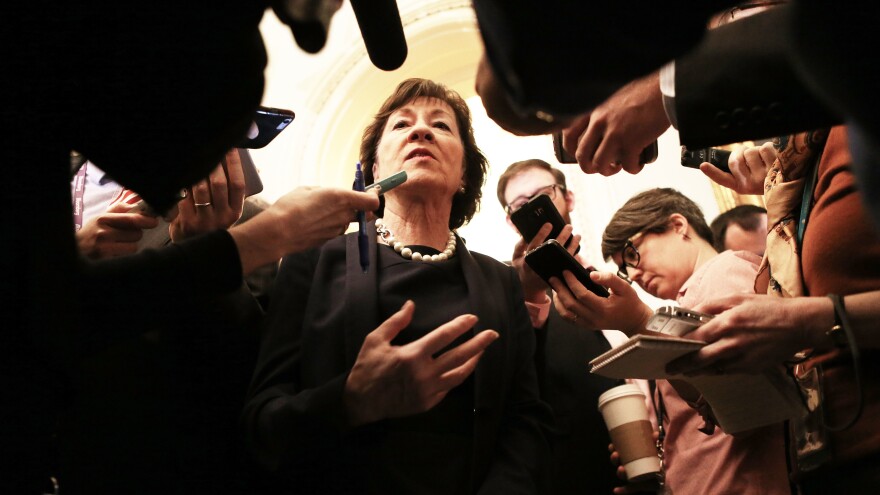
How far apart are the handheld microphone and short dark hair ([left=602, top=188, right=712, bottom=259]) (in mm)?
1612

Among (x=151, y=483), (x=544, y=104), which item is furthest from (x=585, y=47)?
(x=151, y=483)

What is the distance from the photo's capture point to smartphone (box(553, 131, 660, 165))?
4.09ft

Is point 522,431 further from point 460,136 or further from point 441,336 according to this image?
point 460,136

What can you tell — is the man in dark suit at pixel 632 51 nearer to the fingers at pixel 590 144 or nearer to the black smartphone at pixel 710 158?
the fingers at pixel 590 144

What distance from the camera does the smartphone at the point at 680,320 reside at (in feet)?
4.18

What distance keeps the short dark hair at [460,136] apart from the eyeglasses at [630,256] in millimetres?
569

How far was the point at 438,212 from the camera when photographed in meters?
1.88

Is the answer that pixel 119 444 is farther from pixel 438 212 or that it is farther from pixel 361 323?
pixel 438 212

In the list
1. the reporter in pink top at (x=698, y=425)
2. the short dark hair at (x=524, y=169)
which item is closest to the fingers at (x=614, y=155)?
the reporter in pink top at (x=698, y=425)

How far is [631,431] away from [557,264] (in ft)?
1.50

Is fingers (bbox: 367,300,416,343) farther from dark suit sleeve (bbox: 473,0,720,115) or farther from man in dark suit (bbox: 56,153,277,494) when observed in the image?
dark suit sleeve (bbox: 473,0,720,115)

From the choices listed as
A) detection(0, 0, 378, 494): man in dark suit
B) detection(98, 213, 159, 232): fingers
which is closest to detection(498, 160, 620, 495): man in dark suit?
detection(98, 213, 159, 232): fingers

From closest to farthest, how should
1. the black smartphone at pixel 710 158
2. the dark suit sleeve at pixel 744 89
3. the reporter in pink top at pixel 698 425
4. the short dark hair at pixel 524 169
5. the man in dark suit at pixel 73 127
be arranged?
the man in dark suit at pixel 73 127 < the dark suit sleeve at pixel 744 89 < the reporter in pink top at pixel 698 425 < the black smartphone at pixel 710 158 < the short dark hair at pixel 524 169

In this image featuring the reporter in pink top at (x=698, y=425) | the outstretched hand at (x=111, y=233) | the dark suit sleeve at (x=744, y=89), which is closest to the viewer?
the dark suit sleeve at (x=744, y=89)
